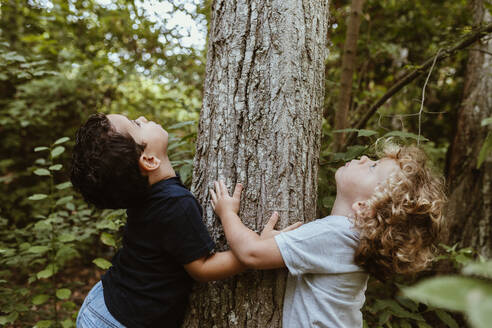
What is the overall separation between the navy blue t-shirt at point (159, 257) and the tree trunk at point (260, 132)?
109mm

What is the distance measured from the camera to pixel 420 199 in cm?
153

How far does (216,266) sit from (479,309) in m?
1.18

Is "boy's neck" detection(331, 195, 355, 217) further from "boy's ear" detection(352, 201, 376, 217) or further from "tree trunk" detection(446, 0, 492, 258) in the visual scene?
"tree trunk" detection(446, 0, 492, 258)

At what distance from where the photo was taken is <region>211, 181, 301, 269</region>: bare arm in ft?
4.50

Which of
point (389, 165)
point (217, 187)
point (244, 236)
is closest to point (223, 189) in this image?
point (217, 187)

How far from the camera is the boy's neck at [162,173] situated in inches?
63.8

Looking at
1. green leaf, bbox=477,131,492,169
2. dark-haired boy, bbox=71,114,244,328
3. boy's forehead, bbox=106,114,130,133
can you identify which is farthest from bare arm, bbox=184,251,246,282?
green leaf, bbox=477,131,492,169

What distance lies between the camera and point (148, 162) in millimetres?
1606

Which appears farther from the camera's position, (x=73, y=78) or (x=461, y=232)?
(x=73, y=78)

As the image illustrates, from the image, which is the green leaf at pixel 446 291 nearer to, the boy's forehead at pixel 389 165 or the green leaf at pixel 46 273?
the boy's forehead at pixel 389 165

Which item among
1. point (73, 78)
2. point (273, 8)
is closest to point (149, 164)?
point (273, 8)

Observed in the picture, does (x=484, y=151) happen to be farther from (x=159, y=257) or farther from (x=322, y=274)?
(x=159, y=257)

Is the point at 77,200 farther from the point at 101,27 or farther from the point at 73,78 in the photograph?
the point at 101,27

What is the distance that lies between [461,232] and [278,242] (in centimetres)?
243
